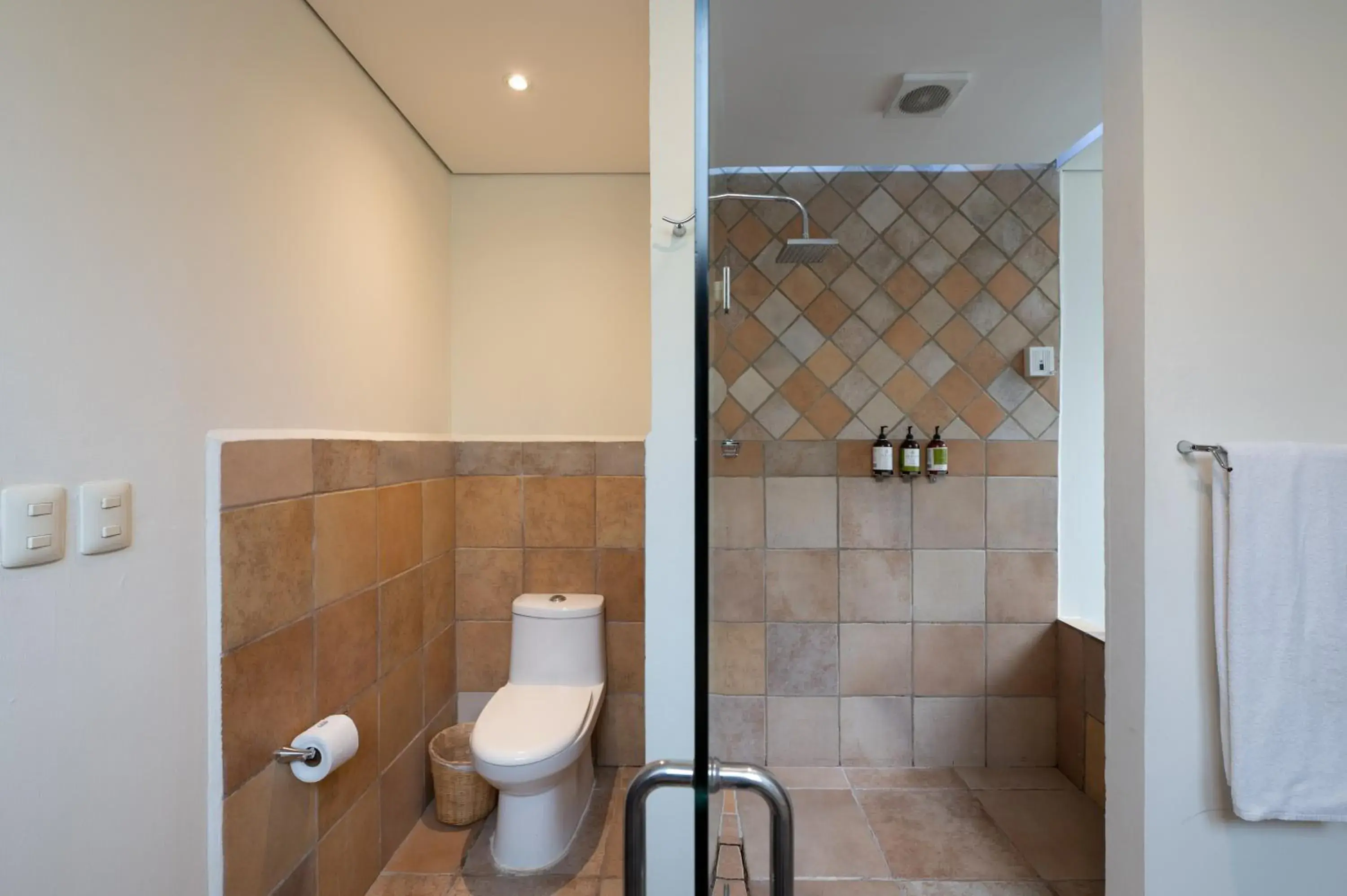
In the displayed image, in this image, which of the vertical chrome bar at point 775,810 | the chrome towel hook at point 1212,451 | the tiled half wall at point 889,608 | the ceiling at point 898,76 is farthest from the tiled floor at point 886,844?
the ceiling at point 898,76

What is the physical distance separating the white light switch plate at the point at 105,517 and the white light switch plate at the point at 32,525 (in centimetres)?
3

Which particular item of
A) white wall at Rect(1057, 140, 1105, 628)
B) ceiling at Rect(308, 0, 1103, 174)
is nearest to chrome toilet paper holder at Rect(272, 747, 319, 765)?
ceiling at Rect(308, 0, 1103, 174)

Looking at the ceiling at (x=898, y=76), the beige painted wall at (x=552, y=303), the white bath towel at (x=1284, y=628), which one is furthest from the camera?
the beige painted wall at (x=552, y=303)

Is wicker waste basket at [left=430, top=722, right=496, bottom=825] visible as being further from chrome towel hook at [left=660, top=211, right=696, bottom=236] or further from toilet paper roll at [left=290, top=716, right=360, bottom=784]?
chrome towel hook at [left=660, top=211, right=696, bottom=236]

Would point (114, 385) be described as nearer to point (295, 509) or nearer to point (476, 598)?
point (295, 509)

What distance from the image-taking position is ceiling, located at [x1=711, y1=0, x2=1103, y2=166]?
151cm

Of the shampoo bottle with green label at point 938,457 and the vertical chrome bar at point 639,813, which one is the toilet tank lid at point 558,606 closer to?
the shampoo bottle with green label at point 938,457

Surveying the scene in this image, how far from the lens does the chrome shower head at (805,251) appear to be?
188 centimetres

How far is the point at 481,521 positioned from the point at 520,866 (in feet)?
3.80

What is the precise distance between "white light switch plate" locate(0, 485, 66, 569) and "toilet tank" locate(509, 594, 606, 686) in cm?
144

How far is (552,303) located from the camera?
8.11ft

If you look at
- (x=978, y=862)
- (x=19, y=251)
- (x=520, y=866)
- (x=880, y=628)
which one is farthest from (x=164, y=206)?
(x=978, y=862)

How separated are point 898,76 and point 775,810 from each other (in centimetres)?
196

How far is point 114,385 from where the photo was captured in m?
1.00
